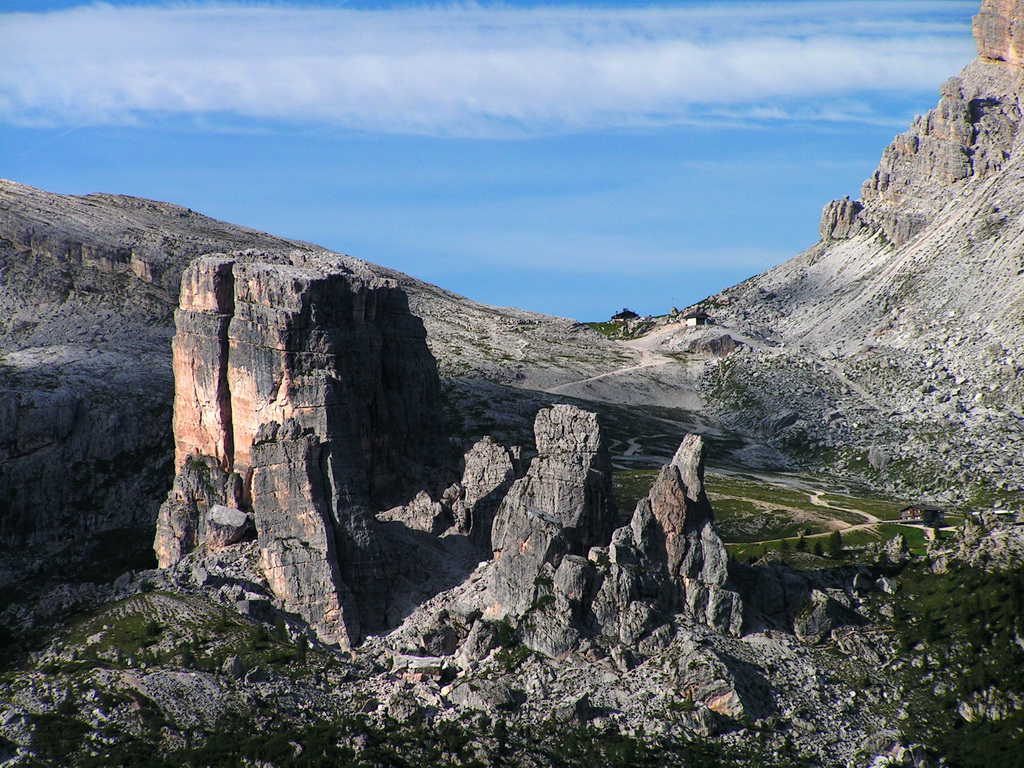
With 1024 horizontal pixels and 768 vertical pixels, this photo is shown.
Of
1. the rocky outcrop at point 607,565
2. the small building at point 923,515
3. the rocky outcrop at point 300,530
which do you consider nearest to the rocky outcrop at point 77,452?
the rocky outcrop at point 300,530

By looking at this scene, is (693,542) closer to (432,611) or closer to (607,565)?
(607,565)

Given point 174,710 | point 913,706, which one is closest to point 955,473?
point 913,706

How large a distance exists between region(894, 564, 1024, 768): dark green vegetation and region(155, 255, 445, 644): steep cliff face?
3896cm

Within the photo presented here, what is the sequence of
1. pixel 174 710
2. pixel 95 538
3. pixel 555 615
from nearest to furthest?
pixel 174 710 < pixel 555 615 < pixel 95 538

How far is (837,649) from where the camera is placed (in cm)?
8938

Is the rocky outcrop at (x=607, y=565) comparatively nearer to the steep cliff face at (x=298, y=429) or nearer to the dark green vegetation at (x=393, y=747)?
the dark green vegetation at (x=393, y=747)

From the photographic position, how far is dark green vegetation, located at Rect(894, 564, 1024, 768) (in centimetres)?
8219

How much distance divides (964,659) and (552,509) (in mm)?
30878

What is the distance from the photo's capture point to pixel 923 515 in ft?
459

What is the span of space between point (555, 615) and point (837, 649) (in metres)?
20.2

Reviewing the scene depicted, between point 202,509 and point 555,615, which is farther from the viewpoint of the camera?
point 202,509

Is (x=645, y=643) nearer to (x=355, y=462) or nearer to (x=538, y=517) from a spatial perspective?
(x=538, y=517)

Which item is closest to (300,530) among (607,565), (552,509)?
(552,509)

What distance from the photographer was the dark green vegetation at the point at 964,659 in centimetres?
8219
